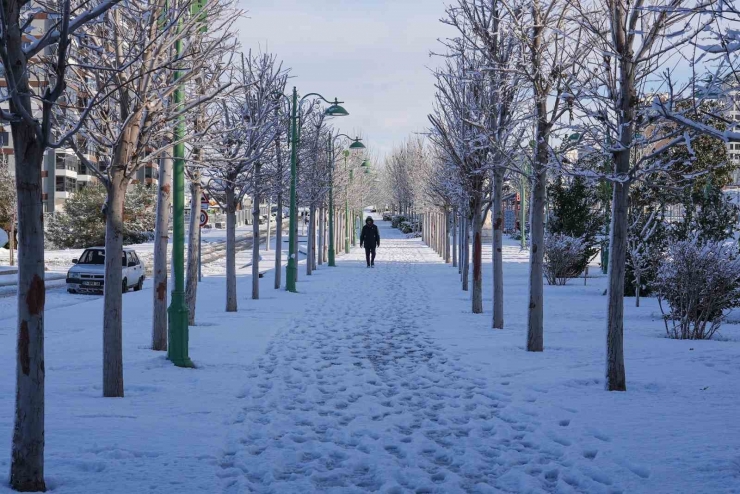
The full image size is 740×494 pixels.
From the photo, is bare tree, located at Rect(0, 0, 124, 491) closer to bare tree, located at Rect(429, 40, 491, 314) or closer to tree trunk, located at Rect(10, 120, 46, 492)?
tree trunk, located at Rect(10, 120, 46, 492)

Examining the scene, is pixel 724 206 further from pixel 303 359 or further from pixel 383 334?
pixel 303 359

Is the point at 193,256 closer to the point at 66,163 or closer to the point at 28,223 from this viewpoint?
the point at 28,223

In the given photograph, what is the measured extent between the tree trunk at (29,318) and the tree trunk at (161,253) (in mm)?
5521

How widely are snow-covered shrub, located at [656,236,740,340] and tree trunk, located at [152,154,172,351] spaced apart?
24.6 ft

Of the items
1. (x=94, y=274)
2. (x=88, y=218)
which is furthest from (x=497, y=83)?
(x=88, y=218)

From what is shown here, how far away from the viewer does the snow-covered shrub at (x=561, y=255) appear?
2327 cm

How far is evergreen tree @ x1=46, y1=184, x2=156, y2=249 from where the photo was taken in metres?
50.7

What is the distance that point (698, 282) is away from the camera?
40.8ft

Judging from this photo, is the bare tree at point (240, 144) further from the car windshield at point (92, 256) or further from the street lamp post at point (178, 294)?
the car windshield at point (92, 256)

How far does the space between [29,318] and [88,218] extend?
161 feet

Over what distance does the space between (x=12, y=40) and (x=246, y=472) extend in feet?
10.2

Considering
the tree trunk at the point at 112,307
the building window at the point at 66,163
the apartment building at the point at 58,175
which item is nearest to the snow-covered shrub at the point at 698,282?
the tree trunk at the point at 112,307

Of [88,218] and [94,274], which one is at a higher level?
[88,218]

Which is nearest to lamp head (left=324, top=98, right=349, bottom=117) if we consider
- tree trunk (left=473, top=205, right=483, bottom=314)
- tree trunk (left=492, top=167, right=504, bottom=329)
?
tree trunk (left=473, top=205, right=483, bottom=314)
